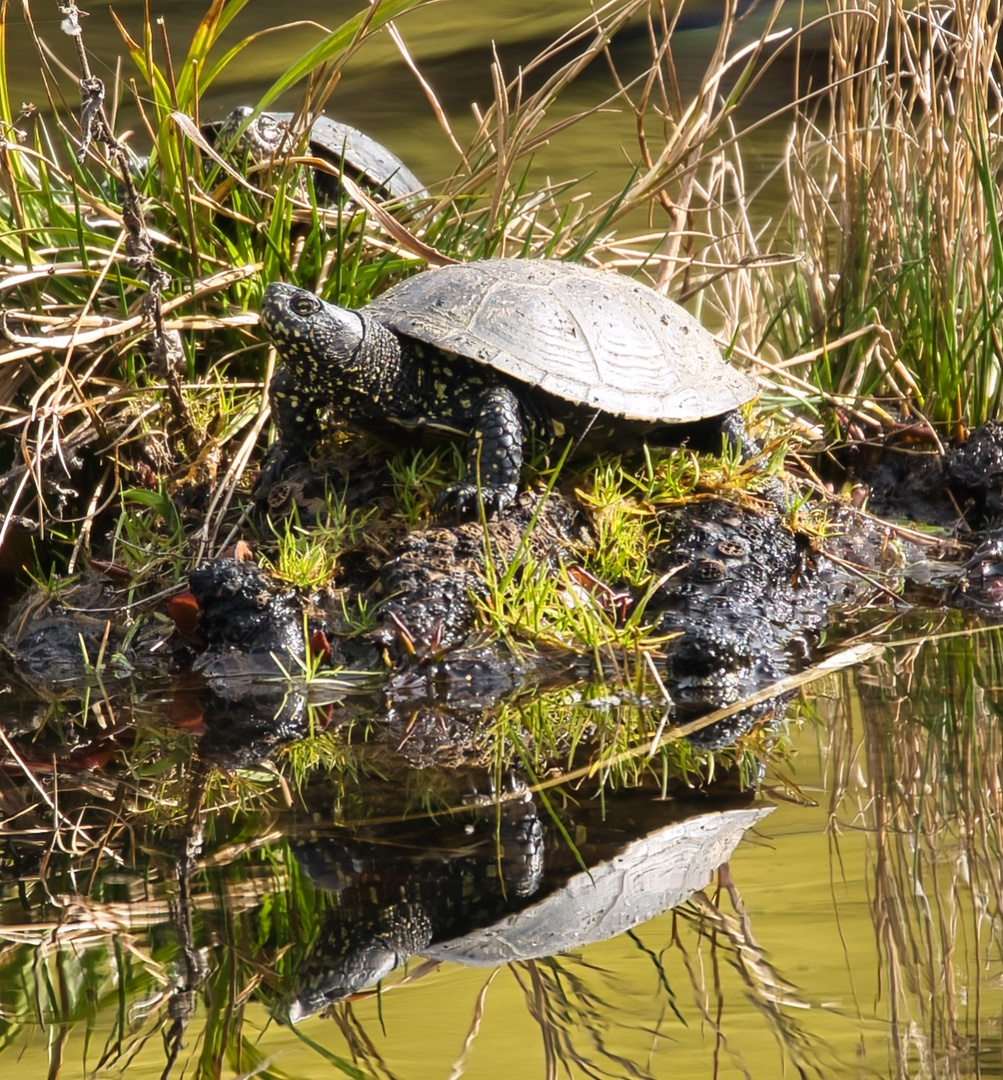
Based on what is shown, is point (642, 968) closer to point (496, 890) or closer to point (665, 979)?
point (665, 979)

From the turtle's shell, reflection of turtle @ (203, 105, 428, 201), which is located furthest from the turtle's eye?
reflection of turtle @ (203, 105, 428, 201)

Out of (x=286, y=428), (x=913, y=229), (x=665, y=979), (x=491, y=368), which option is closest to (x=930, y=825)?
(x=665, y=979)

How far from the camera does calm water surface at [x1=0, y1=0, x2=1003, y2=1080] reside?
1.31 metres

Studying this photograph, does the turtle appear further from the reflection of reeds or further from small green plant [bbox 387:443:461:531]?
the reflection of reeds

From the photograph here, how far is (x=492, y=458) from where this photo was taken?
2.97 meters

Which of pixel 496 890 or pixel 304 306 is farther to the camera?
pixel 304 306

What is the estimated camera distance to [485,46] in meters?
10.2

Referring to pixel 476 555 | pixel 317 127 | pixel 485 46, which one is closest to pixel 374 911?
pixel 476 555

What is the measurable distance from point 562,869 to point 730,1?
285 cm

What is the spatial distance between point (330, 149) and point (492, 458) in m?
2.43

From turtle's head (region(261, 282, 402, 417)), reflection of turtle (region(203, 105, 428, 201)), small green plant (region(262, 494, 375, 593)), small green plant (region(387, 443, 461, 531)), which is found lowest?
small green plant (region(262, 494, 375, 593))

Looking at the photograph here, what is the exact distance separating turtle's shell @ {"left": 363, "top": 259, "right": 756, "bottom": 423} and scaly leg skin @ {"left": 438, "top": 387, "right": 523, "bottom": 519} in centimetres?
8

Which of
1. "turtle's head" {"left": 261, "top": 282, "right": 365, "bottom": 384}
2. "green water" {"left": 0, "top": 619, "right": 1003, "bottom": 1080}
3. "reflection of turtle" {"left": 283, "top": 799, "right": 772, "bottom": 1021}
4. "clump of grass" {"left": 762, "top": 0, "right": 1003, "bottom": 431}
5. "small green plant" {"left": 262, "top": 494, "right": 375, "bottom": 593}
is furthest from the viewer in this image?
"clump of grass" {"left": 762, "top": 0, "right": 1003, "bottom": 431}

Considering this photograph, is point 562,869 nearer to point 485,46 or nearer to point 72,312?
point 72,312
